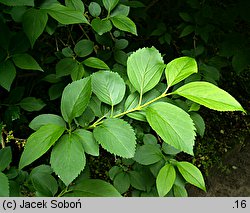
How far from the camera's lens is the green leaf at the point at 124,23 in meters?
0.78

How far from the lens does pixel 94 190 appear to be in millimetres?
610

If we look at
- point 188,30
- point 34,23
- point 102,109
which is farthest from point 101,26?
point 188,30

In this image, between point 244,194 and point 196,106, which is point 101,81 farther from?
point 244,194

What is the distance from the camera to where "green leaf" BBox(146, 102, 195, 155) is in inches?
19.4

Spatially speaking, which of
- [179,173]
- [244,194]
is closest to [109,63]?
[179,173]

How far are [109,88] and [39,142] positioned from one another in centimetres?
15

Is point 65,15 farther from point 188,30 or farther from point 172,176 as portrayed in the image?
point 188,30

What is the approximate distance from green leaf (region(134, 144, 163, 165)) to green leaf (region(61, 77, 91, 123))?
0.83 ft

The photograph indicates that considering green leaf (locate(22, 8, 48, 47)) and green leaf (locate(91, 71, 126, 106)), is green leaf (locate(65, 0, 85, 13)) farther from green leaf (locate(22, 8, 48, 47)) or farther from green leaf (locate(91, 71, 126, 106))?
green leaf (locate(91, 71, 126, 106))

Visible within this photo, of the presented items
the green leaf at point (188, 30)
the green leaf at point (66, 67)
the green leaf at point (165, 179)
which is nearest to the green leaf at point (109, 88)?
the green leaf at point (165, 179)

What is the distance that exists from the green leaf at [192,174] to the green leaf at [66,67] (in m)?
0.38

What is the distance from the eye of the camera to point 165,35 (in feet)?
4.93

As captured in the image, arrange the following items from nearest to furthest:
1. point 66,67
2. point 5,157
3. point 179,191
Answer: point 5,157 → point 179,191 → point 66,67

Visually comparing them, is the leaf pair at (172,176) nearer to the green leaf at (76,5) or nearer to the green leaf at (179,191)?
the green leaf at (179,191)
